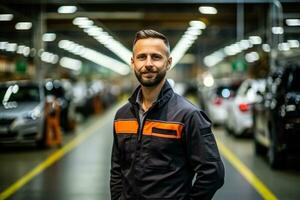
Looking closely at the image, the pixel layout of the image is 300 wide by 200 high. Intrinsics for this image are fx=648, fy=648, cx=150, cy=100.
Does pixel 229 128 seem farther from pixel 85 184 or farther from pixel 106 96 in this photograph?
pixel 106 96

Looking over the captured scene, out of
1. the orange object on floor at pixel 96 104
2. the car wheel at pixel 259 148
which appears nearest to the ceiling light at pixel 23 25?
the car wheel at pixel 259 148

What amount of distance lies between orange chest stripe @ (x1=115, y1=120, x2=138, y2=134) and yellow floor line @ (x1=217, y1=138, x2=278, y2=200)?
5.90m

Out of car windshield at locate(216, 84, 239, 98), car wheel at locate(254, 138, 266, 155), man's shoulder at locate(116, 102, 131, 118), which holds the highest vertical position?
car windshield at locate(216, 84, 239, 98)

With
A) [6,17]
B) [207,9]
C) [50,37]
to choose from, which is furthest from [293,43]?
[50,37]

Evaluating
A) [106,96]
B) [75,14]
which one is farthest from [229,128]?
[106,96]

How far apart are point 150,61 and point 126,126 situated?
381 millimetres

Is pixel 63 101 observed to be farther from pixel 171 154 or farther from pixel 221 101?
pixel 171 154

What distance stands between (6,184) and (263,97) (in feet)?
18.4

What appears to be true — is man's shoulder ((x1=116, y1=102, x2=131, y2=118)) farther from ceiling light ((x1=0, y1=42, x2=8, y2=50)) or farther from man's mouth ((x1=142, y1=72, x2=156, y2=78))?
ceiling light ((x1=0, y1=42, x2=8, y2=50))

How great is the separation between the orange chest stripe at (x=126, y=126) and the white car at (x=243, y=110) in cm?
1349

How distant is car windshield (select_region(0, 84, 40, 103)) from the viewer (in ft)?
54.5

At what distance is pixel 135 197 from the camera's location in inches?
135

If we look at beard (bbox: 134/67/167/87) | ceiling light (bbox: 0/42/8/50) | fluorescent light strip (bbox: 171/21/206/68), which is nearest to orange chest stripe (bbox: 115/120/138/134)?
beard (bbox: 134/67/167/87)

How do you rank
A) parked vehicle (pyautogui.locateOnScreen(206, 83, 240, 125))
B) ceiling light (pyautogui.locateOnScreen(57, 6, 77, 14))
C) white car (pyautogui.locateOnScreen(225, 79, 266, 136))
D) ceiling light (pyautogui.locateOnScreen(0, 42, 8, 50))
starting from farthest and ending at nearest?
parked vehicle (pyautogui.locateOnScreen(206, 83, 240, 125)), ceiling light (pyautogui.locateOnScreen(0, 42, 8, 50)), ceiling light (pyautogui.locateOnScreen(57, 6, 77, 14)), white car (pyautogui.locateOnScreen(225, 79, 266, 136))
